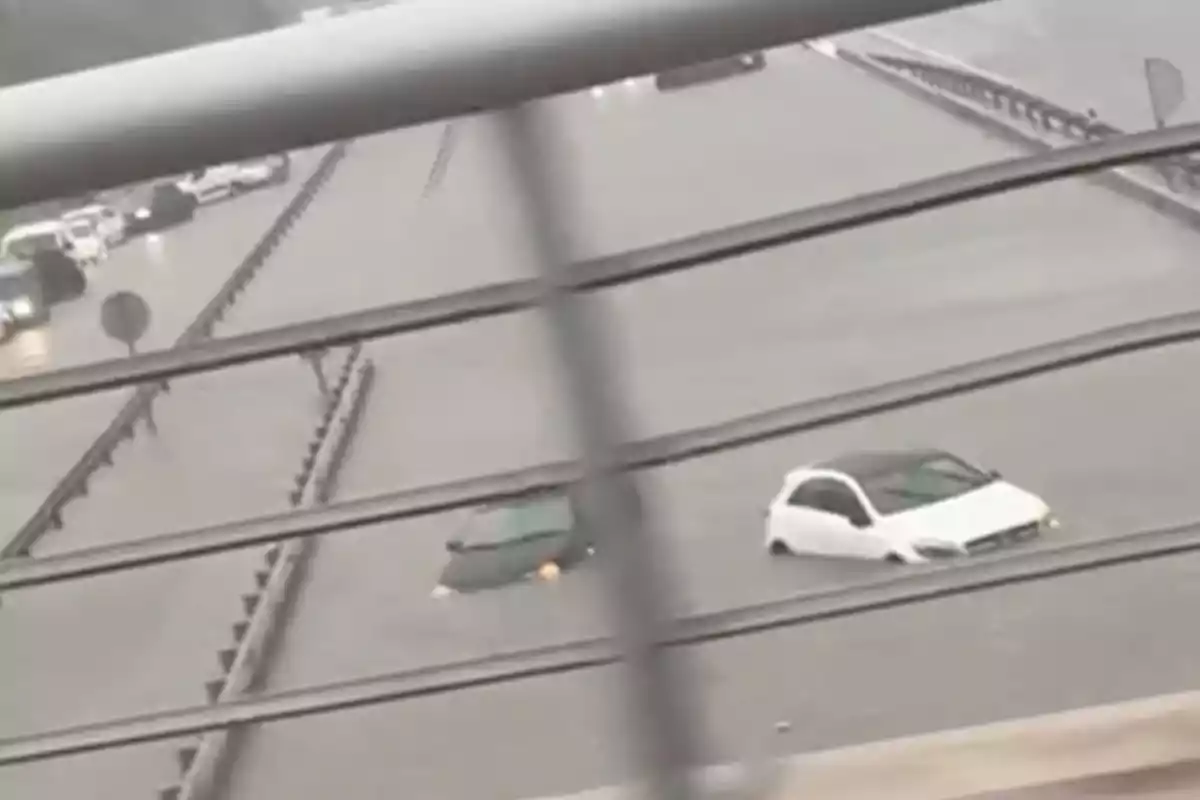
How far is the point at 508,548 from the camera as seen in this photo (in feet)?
5.40

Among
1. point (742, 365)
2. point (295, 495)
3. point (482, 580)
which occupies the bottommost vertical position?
point (482, 580)

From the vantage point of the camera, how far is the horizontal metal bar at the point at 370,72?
437 millimetres

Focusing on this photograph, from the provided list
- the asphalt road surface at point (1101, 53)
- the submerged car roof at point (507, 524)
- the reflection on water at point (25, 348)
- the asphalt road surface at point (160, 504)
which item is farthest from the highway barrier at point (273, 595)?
the asphalt road surface at point (1101, 53)

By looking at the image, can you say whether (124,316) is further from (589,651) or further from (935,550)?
(589,651)

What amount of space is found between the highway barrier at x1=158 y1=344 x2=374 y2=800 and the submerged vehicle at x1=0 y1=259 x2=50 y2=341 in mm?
257

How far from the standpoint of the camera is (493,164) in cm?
49

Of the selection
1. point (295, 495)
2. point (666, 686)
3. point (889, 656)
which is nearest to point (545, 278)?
point (666, 686)

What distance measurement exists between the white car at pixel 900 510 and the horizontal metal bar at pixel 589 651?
2.20ft

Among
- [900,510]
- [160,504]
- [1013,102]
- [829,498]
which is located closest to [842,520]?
[900,510]

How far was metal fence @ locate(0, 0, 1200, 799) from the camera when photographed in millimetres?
439

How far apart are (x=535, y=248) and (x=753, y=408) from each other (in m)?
1.79

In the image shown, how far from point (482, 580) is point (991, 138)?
33.5 inches

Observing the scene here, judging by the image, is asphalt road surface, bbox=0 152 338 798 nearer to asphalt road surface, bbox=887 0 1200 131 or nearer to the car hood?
A: the car hood

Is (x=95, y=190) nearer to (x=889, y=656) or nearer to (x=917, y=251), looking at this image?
(x=889, y=656)
